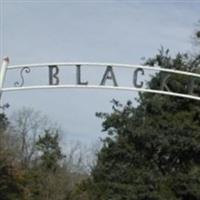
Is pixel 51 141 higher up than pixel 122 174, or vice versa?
pixel 51 141

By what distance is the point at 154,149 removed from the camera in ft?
150

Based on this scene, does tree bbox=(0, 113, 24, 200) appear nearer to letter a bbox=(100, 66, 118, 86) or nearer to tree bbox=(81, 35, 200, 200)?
tree bbox=(81, 35, 200, 200)

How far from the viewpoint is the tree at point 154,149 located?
44.4 m

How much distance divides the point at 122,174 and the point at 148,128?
112 inches

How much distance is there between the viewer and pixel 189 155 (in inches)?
1793

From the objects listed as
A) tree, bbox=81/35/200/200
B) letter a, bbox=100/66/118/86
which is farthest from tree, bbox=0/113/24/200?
letter a, bbox=100/66/118/86

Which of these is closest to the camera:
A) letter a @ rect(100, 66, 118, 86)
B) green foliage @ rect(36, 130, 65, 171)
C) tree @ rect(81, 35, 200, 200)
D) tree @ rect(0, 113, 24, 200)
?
letter a @ rect(100, 66, 118, 86)

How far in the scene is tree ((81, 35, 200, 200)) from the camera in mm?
44406

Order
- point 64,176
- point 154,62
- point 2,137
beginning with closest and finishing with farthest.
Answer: point 154,62 → point 2,137 → point 64,176

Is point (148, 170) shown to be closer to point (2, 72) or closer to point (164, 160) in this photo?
point (164, 160)

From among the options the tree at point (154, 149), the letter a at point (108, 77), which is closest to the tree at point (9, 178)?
the tree at point (154, 149)

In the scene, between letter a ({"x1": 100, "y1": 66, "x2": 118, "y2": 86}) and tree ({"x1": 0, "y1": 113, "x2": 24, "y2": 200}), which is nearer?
letter a ({"x1": 100, "y1": 66, "x2": 118, "y2": 86})

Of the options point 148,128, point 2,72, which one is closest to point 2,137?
point 148,128

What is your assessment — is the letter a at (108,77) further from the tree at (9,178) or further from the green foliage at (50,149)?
the green foliage at (50,149)
